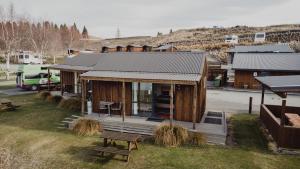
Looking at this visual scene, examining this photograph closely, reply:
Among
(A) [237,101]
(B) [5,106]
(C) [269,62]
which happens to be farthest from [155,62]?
(C) [269,62]

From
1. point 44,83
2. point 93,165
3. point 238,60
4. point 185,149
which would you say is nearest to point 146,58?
point 185,149

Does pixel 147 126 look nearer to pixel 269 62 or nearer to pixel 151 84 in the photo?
pixel 151 84

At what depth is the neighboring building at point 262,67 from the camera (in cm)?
2820

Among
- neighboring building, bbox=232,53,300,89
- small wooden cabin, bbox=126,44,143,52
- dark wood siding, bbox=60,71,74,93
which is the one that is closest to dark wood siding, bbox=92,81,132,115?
dark wood siding, bbox=60,71,74,93

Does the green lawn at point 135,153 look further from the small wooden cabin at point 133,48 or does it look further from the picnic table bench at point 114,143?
the small wooden cabin at point 133,48

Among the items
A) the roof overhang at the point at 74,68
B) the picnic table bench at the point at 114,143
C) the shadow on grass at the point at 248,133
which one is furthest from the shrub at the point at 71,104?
the shadow on grass at the point at 248,133

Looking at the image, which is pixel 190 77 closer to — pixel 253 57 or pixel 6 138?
pixel 6 138

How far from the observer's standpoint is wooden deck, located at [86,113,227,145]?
12734mm

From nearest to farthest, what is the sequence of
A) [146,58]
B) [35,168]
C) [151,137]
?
[35,168], [151,137], [146,58]

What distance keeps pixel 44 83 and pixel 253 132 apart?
78.1 feet

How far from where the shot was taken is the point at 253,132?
14.2 metres

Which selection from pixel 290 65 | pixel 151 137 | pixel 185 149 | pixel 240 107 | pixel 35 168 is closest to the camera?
pixel 35 168

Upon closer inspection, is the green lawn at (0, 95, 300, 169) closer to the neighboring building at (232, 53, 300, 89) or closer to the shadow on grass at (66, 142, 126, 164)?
the shadow on grass at (66, 142, 126, 164)

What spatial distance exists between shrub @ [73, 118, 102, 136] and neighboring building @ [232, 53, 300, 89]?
20570 millimetres
